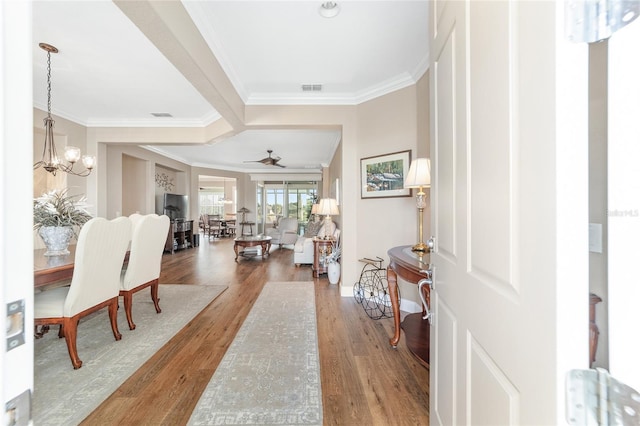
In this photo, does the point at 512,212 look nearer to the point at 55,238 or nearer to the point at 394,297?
the point at 394,297

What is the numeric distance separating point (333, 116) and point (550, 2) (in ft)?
10.8

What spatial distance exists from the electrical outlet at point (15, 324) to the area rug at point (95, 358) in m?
1.52

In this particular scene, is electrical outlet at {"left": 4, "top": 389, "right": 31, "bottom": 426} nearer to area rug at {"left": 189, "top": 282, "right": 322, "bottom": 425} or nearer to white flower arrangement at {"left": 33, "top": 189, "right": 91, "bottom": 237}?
area rug at {"left": 189, "top": 282, "right": 322, "bottom": 425}

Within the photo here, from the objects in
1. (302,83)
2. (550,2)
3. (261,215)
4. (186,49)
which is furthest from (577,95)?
(261,215)

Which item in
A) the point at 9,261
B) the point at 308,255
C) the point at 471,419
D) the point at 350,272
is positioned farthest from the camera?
the point at 308,255

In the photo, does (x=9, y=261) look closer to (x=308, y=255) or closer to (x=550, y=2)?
(x=550, y=2)

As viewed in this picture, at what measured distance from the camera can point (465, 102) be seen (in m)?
0.85

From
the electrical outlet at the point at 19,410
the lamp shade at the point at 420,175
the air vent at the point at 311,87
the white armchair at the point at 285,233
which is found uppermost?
the air vent at the point at 311,87

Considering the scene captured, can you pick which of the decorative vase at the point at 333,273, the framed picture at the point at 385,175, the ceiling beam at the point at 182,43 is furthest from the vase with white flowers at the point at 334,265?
the ceiling beam at the point at 182,43

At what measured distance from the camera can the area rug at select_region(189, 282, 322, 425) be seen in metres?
1.54

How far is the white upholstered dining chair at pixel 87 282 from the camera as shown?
6.31 ft

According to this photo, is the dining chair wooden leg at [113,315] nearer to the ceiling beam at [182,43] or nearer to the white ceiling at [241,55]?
the ceiling beam at [182,43]

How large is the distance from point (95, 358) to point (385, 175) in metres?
3.21

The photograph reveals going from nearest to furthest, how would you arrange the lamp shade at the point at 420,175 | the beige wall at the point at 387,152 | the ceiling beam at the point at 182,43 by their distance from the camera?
the ceiling beam at the point at 182,43
the lamp shade at the point at 420,175
the beige wall at the point at 387,152
